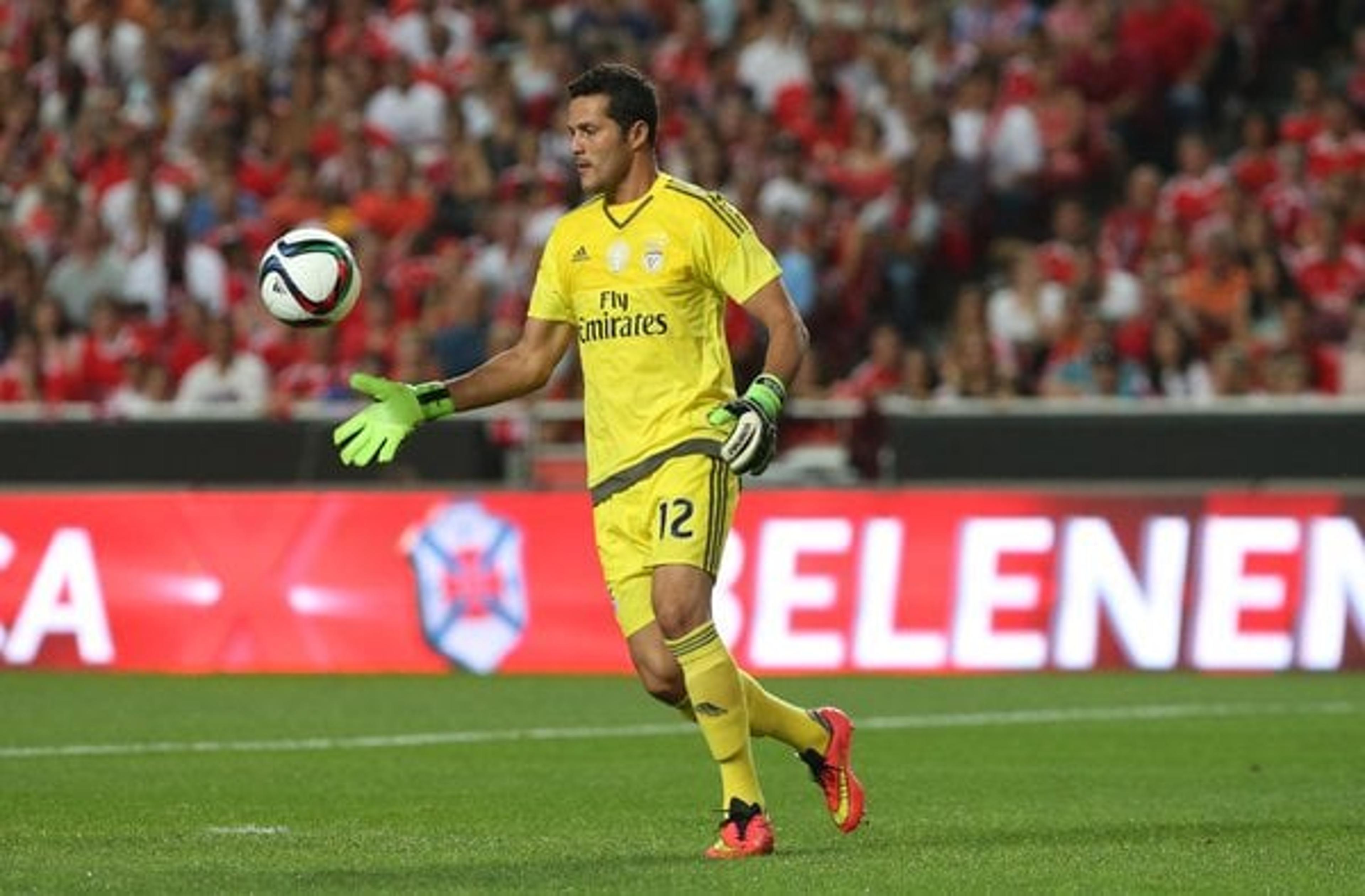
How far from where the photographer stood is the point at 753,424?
906cm

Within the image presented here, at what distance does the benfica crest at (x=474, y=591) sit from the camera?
18312mm

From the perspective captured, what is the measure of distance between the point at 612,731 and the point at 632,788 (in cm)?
267

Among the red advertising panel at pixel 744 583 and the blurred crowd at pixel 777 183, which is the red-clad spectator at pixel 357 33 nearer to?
the blurred crowd at pixel 777 183

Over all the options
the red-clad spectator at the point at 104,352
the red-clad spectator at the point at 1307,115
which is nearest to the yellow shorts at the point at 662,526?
the red-clad spectator at the point at 1307,115

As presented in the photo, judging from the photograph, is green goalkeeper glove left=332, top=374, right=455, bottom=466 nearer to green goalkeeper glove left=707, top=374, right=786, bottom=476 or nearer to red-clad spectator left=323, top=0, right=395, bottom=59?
green goalkeeper glove left=707, top=374, right=786, bottom=476

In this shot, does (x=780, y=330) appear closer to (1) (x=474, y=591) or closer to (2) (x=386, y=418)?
(2) (x=386, y=418)

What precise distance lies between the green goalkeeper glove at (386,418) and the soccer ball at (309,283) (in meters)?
0.40

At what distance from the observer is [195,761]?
42.5 ft

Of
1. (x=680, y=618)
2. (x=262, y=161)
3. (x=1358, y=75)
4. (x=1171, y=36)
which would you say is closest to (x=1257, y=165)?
(x=1358, y=75)

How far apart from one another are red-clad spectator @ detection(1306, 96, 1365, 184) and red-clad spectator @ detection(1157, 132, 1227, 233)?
600 mm

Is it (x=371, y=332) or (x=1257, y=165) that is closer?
(x=1257, y=165)

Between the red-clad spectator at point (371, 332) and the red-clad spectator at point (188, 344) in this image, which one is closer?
the red-clad spectator at point (371, 332)

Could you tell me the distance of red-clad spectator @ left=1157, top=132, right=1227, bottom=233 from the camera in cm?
2159

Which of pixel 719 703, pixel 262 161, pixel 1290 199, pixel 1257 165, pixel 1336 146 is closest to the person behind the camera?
pixel 719 703
